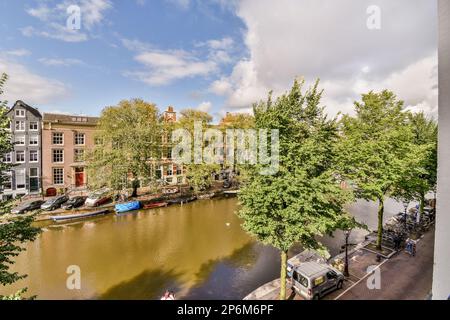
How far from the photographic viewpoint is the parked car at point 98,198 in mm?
24562

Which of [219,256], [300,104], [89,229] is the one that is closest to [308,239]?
[300,104]

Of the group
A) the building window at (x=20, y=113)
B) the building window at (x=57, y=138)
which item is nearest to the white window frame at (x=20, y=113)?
the building window at (x=20, y=113)

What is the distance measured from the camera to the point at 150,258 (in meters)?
15.0

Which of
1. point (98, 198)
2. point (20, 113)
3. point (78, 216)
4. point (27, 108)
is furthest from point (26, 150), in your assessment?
point (78, 216)

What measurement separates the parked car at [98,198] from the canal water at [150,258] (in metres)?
3.81

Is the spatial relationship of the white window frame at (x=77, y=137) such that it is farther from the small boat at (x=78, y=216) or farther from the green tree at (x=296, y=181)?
the green tree at (x=296, y=181)

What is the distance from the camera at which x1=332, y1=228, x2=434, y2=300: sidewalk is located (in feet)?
34.5

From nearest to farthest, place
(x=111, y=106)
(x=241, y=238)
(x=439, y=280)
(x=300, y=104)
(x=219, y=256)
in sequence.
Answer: (x=439, y=280) → (x=300, y=104) → (x=219, y=256) → (x=241, y=238) → (x=111, y=106)

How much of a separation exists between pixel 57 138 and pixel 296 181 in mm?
32916

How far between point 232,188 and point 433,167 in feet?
75.2

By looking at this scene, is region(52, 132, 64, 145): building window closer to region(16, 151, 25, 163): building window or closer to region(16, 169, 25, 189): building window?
region(16, 151, 25, 163): building window

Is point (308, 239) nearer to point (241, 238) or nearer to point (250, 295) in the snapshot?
point (250, 295)

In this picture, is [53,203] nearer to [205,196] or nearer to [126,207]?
[126,207]

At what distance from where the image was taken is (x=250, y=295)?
10867 millimetres
